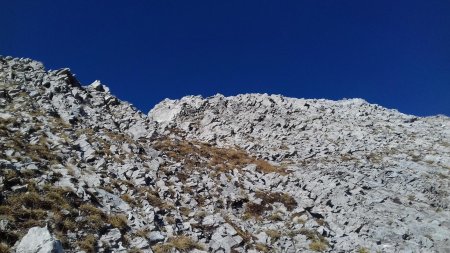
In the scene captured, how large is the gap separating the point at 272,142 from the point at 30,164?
27.2 m

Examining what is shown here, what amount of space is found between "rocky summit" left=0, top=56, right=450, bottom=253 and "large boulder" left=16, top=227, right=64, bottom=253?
46 mm

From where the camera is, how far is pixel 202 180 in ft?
91.7

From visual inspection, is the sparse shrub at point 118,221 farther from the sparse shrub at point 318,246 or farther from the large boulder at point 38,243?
the sparse shrub at point 318,246

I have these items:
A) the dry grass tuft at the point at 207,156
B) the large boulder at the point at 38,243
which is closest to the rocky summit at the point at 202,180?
the large boulder at the point at 38,243

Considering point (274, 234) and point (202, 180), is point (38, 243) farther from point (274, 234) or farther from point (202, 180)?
point (202, 180)

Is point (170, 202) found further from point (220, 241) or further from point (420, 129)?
point (420, 129)

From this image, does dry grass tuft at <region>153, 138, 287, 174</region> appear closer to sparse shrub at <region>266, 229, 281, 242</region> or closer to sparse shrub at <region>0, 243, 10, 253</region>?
sparse shrub at <region>266, 229, 281, 242</region>

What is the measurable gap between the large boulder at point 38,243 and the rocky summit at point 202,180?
5 centimetres

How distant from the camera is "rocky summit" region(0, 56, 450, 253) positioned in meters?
17.0

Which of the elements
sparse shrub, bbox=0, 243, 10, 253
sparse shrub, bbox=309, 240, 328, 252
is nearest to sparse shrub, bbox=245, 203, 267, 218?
sparse shrub, bbox=309, 240, 328, 252

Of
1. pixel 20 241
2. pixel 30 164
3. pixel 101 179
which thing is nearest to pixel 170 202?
pixel 101 179

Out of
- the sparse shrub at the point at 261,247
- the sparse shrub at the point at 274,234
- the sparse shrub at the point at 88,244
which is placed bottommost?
the sparse shrub at the point at 88,244

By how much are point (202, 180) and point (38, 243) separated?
16158 millimetres

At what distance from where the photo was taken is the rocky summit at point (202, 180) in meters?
17.0
